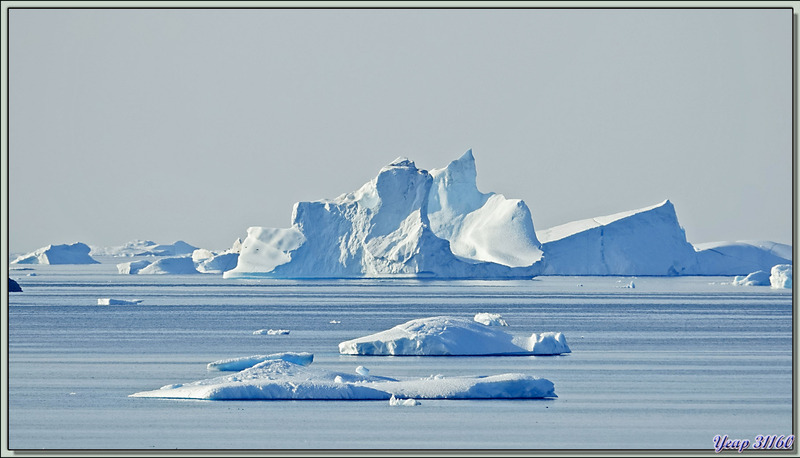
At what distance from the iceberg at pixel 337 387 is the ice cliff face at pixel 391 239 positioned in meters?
37.1

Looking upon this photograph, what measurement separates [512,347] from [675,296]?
29.5 meters

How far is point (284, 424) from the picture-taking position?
14.2m

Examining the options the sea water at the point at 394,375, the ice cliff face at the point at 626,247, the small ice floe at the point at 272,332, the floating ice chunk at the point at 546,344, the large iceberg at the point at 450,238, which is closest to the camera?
the sea water at the point at 394,375

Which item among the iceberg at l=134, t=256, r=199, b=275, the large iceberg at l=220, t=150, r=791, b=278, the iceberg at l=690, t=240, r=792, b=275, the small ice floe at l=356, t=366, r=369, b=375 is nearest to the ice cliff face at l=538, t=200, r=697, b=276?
the large iceberg at l=220, t=150, r=791, b=278

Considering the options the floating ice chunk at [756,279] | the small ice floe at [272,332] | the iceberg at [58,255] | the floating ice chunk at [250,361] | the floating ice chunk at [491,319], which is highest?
the iceberg at [58,255]

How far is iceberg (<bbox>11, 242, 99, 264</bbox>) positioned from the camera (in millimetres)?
102938

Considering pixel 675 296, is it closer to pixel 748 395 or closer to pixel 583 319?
pixel 583 319

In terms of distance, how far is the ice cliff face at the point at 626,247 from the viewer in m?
58.0

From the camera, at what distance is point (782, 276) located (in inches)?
2041

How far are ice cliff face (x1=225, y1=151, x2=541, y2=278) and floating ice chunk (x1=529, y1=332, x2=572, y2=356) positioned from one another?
31540 millimetres

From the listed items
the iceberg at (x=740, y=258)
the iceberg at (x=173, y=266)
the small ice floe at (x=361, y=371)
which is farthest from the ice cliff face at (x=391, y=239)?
the small ice floe at (x=361, y=371)

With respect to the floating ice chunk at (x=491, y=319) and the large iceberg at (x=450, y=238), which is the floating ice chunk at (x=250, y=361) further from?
the large iceberg at (x=450, y=238)

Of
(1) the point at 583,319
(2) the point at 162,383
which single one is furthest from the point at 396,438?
(1) the point at 583,319

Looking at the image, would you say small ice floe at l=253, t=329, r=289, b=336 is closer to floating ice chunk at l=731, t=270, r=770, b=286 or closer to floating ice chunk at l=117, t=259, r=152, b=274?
floating ice chunk at l=731, t=270, r=770, b=286
